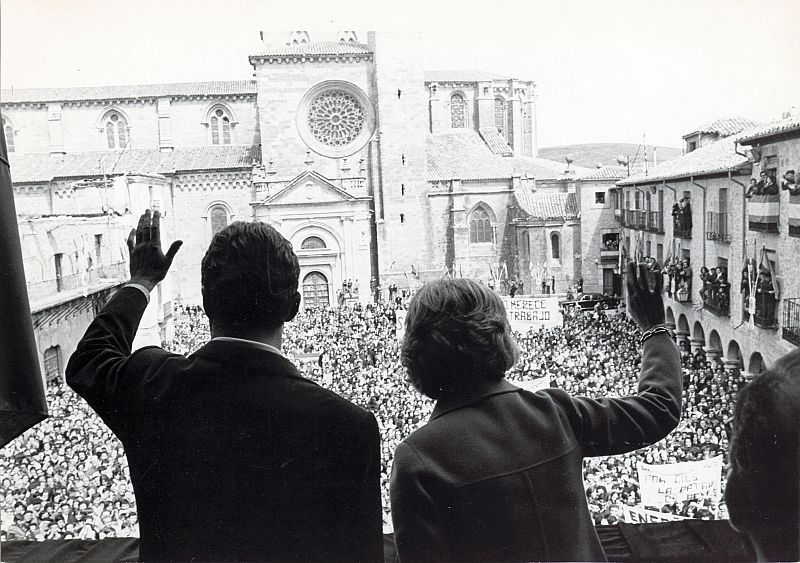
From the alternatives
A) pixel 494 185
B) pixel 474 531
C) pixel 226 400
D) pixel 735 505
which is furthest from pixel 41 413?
pixel 494 185

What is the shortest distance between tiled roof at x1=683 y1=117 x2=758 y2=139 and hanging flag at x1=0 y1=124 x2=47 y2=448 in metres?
2.41

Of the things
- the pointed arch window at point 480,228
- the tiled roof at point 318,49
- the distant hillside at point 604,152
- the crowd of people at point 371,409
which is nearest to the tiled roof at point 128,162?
the tiled roof at point 318,49

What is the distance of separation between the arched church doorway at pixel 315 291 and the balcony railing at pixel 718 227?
1.63m

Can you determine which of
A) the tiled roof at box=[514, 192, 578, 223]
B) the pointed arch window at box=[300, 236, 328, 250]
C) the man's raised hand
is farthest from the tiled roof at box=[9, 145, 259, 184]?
the tiled roof at box=[514, 192, 578, 223]

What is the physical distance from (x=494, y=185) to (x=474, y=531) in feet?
6.77

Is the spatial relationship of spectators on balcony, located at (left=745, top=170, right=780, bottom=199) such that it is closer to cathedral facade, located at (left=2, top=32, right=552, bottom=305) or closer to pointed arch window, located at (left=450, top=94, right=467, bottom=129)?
cathedral facade, located at (left=2, top=32, right=552, bottom=305)

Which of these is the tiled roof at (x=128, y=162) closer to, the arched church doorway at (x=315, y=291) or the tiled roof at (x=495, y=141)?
the arched church doorway at (x=315, y=291)

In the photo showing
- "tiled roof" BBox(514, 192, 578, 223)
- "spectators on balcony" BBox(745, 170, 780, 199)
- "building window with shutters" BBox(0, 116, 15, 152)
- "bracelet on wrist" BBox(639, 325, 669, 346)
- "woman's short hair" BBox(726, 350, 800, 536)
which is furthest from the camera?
"tiled roof" BBox(514, 192, 578, 223)

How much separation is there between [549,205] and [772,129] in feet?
3.13

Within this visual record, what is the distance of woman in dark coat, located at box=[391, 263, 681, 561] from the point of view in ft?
4.31

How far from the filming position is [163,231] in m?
2.88

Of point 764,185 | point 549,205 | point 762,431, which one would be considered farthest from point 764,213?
point 762,431

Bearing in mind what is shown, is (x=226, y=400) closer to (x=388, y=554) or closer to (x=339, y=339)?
(x=388, y=554)

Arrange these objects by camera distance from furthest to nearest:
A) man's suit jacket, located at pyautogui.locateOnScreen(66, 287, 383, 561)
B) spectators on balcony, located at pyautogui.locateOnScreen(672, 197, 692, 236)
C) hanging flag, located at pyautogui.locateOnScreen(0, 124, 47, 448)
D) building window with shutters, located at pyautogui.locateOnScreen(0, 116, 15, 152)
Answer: spectators on balcony, located at pyautogui.locateOnScreen(672, 197, 692, 236)
building window with shutters, located at pyautogui.locateOnScreen(0, 116, 15, 152)
hanging flag, located at pyautogui.locateOnScreen(0, 124, 47, 448)
man's suit jacket, located at pyautogui.locateOnScreen(66, 287, 383, 561)
